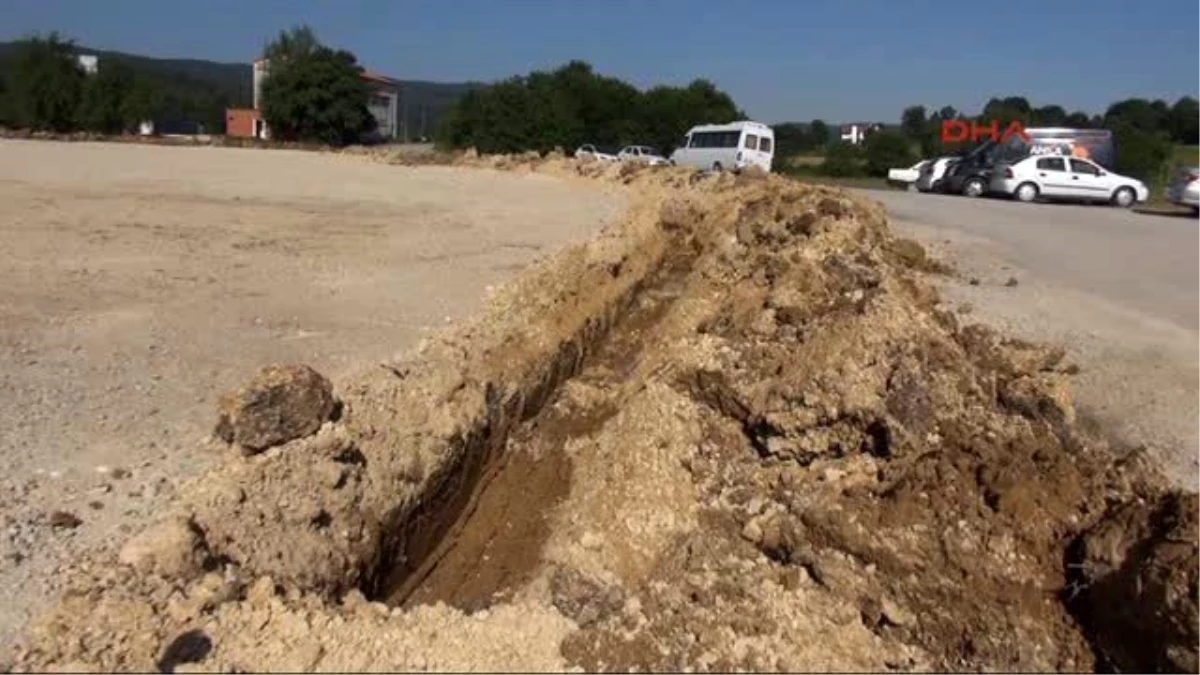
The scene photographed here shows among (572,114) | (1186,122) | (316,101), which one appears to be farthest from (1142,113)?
(316,101)

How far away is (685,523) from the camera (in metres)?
4.82

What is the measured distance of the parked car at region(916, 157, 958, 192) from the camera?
3397 centimetres

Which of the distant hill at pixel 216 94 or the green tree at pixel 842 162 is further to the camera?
the distant hill at pixel 216 94

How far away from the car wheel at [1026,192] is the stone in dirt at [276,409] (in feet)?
88.1

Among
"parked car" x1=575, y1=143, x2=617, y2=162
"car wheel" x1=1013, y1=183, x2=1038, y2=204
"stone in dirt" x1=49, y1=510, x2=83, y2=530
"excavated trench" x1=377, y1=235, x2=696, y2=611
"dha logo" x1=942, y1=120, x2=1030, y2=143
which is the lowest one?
"excavated trench" x1=377, y1=235, x2=696, y2=611

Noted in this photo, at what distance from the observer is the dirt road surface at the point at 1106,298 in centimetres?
682

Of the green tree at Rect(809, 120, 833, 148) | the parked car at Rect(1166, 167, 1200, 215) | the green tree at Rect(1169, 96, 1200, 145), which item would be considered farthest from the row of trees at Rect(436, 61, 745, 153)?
the parked car at Rect(1166, 167, 1200, 215)

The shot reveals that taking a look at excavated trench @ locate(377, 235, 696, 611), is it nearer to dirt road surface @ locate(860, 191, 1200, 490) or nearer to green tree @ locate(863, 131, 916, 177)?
dirt road surface @ locate(860, 191, 1200, 490)

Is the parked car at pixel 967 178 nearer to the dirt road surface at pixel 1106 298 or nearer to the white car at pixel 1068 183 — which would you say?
the white car at pixel 1068 183

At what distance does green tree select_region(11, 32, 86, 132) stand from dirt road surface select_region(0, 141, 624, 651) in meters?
50.4

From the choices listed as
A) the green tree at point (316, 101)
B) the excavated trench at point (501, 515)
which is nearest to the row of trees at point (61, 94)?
the green tree at point (316, 101)

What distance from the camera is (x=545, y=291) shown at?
869cm

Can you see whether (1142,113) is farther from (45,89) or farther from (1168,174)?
(45,89)

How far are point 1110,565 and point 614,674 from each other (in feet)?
6.16
